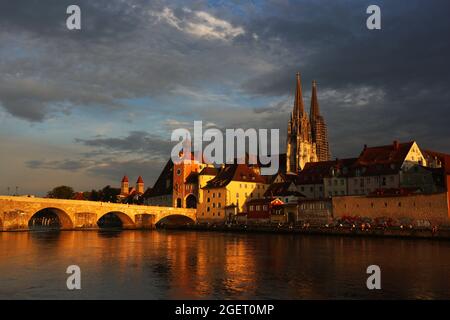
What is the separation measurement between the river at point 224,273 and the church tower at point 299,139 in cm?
8354

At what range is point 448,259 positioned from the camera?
114 feet

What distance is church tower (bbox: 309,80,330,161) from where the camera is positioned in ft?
459

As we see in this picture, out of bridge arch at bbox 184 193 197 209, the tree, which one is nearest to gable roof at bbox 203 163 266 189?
bridge arch at bbox 184 193 197 209

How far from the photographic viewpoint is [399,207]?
60375mm

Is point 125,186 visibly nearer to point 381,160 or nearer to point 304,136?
point 304,136

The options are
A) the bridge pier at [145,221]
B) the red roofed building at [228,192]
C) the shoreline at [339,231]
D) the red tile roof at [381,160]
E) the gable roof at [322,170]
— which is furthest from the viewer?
the red roofed building at [228,192]

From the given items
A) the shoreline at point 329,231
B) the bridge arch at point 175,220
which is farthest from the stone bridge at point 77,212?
the shoreline at point 329,231

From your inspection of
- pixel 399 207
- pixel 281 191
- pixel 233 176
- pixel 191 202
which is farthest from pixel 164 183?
pixel 399 207

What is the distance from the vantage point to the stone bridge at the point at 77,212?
64.8m

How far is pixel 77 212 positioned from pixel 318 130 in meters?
84.8

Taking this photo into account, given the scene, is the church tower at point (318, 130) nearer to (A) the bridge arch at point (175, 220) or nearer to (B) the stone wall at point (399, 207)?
(A) the bridge arch at point (175, 220)
